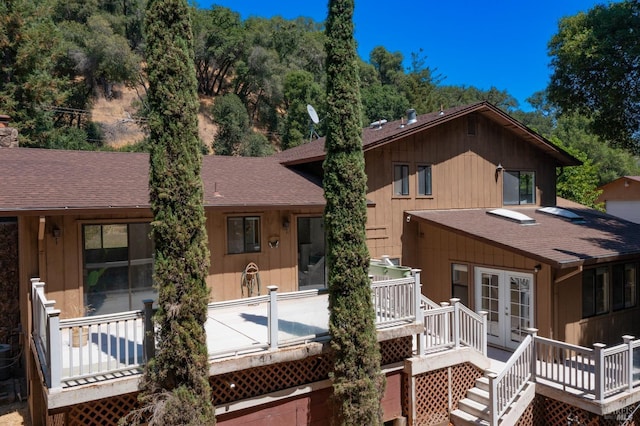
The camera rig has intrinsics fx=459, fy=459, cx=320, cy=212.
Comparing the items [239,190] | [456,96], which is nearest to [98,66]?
[239,190]

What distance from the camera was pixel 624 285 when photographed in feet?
41.0

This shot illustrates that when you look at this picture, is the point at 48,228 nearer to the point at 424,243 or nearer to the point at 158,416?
the point at 158,416

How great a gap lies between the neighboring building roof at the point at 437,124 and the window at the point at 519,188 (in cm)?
116

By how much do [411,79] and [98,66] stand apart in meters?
33.2

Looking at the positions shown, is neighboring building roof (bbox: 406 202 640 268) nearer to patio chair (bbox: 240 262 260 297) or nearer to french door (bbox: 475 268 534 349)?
french door (bbox: 475 268 534 349)

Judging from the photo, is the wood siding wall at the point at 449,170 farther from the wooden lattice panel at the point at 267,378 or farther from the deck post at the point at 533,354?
the wooden lattice panel at the point at 267,378

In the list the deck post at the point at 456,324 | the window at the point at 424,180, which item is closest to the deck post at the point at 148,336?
the deck post at the point at 456,324

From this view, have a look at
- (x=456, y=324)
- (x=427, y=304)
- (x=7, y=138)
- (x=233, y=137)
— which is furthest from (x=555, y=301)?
(x=233, y=137)

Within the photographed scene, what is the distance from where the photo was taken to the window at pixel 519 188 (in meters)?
15.7

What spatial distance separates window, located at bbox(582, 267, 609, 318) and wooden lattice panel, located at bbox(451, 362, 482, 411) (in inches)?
148

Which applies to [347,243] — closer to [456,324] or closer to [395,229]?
[456,324]

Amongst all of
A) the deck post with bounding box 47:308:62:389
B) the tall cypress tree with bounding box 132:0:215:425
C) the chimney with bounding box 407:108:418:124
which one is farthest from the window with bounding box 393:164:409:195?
the deck post with bounding box 47:308:62:389

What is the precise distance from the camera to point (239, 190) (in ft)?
35.3

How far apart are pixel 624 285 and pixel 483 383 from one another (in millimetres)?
6029
